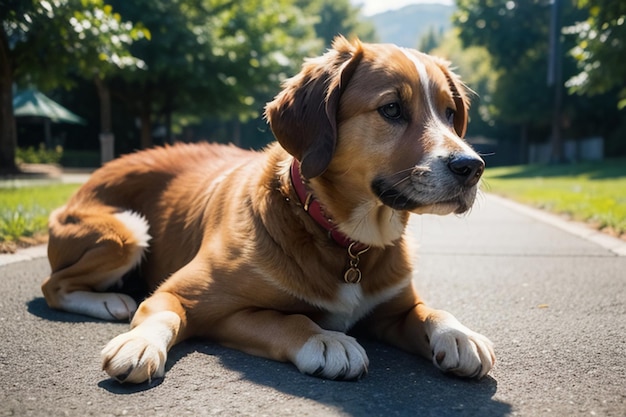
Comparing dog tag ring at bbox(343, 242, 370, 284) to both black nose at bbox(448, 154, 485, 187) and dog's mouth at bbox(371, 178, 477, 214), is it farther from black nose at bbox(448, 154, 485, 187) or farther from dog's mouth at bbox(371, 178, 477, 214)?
black nose at bbox(448, 154, 485, 187)

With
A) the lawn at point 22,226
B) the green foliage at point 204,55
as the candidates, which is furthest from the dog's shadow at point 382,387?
the green foliage at point 204,55

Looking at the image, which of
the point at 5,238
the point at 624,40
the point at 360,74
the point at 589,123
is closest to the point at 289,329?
the point at 360,74

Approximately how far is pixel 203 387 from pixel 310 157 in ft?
3.75

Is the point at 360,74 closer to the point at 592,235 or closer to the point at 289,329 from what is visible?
the point at 289,329

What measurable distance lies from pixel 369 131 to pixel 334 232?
20.2 inches

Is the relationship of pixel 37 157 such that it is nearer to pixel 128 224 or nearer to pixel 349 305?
pixel 128 224

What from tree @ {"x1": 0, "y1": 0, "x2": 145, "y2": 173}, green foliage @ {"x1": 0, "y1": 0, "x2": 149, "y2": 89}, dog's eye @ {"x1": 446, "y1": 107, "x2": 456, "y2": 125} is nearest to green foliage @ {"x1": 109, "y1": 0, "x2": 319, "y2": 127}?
tree @ {"x1": 0, "y1": 0, "x2": 145, "y2": 173}

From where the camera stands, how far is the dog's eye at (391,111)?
2959 mm

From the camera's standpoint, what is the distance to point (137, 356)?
2.36m

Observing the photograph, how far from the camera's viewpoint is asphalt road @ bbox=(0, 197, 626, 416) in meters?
2.16

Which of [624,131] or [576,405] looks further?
[624,131]

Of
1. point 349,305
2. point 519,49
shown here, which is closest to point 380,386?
point 349,305

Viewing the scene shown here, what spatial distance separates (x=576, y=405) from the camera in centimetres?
219

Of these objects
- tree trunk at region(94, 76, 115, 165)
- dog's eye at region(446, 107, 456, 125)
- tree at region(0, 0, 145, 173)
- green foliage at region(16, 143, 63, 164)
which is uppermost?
tree at region(0, 0, 145, 173)
